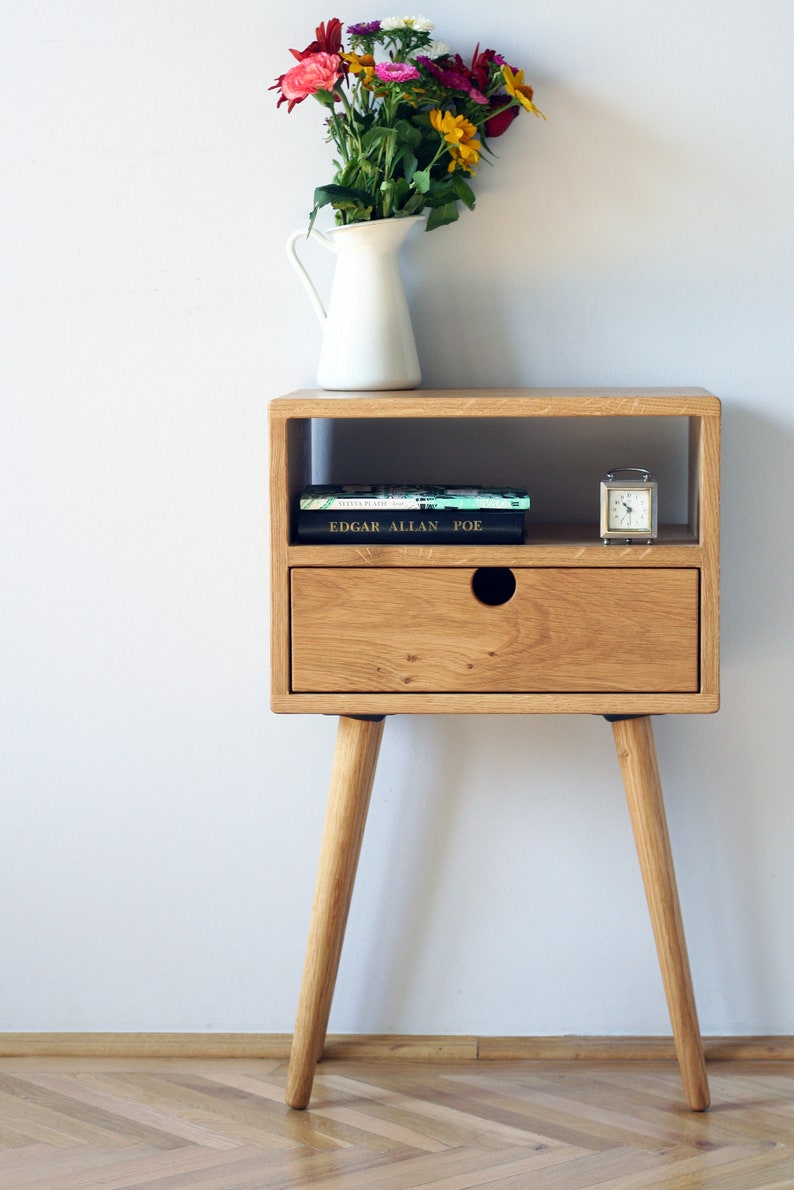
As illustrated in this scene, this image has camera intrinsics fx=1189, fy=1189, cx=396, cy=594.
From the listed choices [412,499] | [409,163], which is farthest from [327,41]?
[412,499]

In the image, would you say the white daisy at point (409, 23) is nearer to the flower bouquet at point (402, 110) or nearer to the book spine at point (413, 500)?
the flower bouquet at point (402, 110)

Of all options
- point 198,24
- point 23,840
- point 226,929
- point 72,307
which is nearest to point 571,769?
point 226,929

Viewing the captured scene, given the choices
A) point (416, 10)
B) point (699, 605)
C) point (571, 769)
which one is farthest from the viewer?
point (571, 769)

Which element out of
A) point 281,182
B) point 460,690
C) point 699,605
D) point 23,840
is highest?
point 281,182

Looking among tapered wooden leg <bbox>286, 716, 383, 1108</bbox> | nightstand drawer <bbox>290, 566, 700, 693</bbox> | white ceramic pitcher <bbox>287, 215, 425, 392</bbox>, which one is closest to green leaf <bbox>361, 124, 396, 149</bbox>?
white ceramic pitcher <bbox>287, 215, 425, 392</bbox>

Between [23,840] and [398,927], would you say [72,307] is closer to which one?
[23,840]

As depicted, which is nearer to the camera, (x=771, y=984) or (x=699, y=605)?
(x=699, y=605)

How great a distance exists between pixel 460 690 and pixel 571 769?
1.28 ft

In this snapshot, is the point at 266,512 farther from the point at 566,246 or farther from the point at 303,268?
the point at 566,246

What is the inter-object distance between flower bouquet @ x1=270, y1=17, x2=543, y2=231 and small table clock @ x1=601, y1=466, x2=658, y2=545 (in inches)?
17.9

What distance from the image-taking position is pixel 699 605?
4.78ft

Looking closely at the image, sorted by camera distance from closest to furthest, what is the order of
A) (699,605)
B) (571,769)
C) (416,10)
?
(699,605), (416,10), (571,769)

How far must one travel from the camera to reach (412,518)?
1.47 meters

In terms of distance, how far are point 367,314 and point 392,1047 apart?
3.56ft
